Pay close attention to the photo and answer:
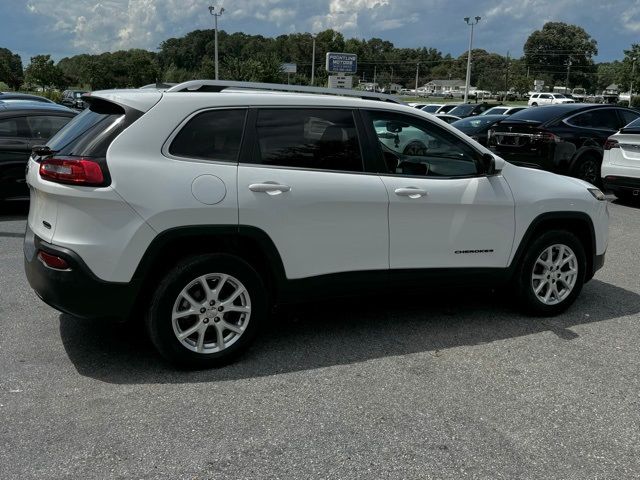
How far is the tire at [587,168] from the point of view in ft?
37.5

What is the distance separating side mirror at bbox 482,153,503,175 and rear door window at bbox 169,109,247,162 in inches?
74.2

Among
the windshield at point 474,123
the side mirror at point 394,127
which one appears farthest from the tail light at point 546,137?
the side mirror at point 394,127

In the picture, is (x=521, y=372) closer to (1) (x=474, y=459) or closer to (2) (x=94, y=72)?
(1) (x=474, y=459)

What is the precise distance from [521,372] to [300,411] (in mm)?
1545

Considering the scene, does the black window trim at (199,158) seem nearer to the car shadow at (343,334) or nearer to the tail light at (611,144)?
the car shadow at (343,334)

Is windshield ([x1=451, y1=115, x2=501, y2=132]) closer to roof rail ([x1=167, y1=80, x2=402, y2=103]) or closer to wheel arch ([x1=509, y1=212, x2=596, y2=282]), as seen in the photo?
wheel arch ([x1=509, y1=212, x2=596, y2=282])

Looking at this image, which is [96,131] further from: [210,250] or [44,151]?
[210,250]

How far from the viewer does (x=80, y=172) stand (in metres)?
3.45

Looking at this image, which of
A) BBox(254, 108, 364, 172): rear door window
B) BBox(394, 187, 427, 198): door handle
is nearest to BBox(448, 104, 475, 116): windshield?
BBox(394, 187, 427, 198): door handle

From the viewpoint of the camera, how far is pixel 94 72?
76812 millimetres

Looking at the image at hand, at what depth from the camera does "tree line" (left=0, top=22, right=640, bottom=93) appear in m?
75.9

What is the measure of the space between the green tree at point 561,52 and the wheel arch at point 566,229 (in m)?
139

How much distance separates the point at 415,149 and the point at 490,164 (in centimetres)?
57

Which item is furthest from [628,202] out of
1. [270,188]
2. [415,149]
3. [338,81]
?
[338,81]
